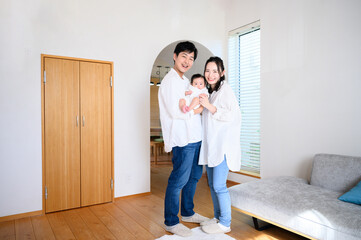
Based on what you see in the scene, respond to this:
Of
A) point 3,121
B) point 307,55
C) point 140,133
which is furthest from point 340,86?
point 3,121

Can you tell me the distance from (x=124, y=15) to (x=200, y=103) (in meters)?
1.93

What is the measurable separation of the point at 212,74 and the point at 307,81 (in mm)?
1515

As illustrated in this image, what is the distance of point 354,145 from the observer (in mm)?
2709

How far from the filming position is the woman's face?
2297mm

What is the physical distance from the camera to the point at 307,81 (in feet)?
10.3

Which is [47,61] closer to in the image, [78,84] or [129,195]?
[78,84]

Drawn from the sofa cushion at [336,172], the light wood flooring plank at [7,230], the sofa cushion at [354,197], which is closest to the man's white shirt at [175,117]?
the sofa cushion at [354,197]

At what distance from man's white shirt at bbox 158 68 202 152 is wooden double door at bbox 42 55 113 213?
1.28 metres

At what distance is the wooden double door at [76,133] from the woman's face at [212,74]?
4.90ft

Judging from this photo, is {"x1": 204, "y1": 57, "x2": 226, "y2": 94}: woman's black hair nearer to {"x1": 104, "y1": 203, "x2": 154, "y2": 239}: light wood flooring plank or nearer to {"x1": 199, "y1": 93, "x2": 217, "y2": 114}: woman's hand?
{"x1": 199, "y1": 93, "x2": 217, "y2": 114}: woman's hand

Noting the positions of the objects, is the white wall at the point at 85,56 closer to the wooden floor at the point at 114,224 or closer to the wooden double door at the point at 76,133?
Answer: the wooden double door at the point at 76,133

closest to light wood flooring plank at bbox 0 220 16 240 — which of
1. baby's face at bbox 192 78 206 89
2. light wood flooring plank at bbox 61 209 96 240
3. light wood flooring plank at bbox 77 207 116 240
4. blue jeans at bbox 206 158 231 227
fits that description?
light wood flooring plank at bbox 61 209 96 240

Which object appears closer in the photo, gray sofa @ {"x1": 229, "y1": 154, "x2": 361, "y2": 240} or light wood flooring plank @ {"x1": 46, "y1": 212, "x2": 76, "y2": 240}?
gray sofa @ {"x1": 229, "y1": 154, "x2": 361, "y2": 240}

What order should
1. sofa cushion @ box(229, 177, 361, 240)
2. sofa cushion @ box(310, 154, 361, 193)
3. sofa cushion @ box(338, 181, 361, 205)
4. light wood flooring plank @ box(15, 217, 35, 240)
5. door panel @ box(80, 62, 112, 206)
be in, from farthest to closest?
door panel @ box(80, 62, 112, 206) → sofa cushion @ box(310, 154, 361, 193) → light wood flooring plank @ box(15, 217, 35, 240) → sofa cushion @ box(338, 181, 361, 205) → sofa cushion @ box(229, 177, 361, 240)
